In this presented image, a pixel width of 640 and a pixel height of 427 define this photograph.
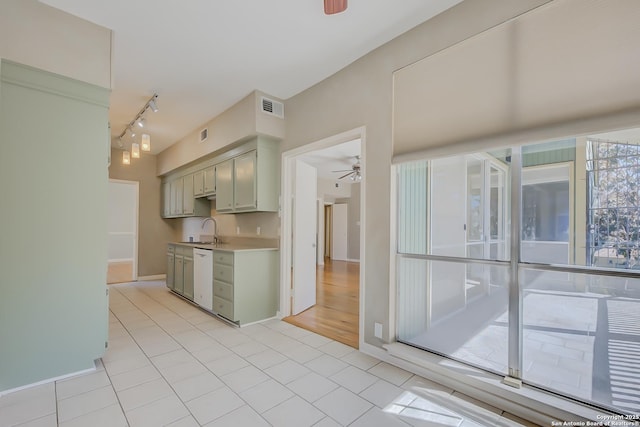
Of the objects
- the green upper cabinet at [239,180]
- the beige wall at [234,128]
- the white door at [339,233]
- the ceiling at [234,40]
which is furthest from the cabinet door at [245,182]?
the white door at [339,233]

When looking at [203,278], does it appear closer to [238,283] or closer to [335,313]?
[238,283]

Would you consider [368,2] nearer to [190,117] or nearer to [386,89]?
→ [386,89]

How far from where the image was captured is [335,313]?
3.89 metres

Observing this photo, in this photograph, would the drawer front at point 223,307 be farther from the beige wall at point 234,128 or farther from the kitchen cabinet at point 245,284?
the beige wall at point 234,128

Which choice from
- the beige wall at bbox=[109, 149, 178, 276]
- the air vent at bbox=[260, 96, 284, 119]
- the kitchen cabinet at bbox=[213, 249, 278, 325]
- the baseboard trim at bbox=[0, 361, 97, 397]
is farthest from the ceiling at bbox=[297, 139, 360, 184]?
the baseboard trim at bbox=[0, 361, 97, 397]

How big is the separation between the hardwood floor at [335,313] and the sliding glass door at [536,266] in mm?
869

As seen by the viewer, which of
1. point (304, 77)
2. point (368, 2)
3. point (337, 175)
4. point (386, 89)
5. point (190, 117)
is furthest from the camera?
point (337, 175)

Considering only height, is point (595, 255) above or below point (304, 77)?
below

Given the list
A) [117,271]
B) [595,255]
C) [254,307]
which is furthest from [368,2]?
[117,271]

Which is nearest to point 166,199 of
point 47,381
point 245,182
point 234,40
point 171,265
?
point 171,265

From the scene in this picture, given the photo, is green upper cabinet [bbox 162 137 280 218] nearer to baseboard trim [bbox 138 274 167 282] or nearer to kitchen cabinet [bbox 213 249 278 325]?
kitchen cabinet [bbox 213 249 278 325]

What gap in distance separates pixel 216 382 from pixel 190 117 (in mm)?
3703

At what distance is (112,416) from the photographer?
1.79 meters

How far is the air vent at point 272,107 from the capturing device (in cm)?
356
